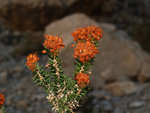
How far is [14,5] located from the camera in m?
8.46

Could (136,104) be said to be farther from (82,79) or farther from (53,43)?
(53,43)

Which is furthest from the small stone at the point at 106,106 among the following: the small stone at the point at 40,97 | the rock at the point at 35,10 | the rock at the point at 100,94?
the rock at the point at 35,10

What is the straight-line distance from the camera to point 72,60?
6.00 m

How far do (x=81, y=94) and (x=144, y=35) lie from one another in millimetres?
6143

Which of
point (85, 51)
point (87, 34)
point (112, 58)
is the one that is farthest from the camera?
point (112, 58)

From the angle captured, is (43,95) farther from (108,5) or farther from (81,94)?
(108,5)

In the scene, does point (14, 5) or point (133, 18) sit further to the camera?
point (133, 18)

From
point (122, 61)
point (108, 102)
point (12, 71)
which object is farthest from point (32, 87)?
point (122, 61)

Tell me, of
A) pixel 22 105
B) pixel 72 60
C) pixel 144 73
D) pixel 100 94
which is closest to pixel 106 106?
pixel 100 94

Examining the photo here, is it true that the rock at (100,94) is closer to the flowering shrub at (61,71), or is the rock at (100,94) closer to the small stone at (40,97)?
the small stone at (40,97)

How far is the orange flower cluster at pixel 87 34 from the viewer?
7.43ft

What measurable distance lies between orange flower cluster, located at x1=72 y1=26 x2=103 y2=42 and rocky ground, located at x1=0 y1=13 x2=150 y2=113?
→ 3.25 m

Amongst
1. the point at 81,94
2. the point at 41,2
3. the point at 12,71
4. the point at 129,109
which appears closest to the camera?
the point at 81,94

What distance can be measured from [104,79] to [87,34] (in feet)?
14.4
